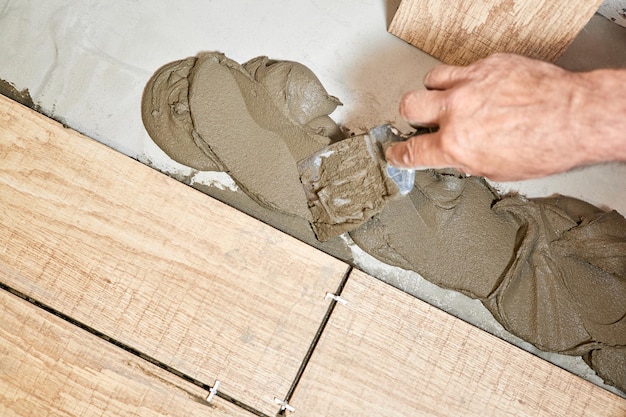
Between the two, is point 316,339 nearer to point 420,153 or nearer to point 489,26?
point 420,153

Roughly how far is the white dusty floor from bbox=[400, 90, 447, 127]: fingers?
1.89 feet

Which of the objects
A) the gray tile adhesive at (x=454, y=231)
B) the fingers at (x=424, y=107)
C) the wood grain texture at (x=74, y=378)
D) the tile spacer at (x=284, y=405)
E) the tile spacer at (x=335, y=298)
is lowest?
the wood grain texture at (x=74, y=378)

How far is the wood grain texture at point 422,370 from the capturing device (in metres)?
2.05

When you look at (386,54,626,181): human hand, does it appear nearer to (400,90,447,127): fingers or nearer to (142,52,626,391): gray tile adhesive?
(400,90,447,127): fingers

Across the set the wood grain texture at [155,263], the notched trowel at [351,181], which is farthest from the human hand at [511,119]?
the wood grain texture at [155,263]

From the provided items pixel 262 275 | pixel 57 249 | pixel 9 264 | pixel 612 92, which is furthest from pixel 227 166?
pixel 612 92

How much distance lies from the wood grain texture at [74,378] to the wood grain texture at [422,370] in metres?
0.44

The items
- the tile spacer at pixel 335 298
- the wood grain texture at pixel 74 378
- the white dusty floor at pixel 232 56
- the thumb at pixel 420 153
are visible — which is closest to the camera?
the thumb at pixel 420 153

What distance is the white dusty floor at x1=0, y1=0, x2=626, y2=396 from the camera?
2320 millimetres

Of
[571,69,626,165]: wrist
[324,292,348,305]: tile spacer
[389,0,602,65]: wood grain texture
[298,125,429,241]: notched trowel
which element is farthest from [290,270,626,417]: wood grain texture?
[389,0,602,65]: wood grain texture

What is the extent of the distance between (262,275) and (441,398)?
914 mm

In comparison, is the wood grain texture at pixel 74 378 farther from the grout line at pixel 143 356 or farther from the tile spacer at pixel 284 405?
the tile spacer at pixel 284 405

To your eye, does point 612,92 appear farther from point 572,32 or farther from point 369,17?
point 369,17

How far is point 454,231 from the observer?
7.17 ft
